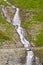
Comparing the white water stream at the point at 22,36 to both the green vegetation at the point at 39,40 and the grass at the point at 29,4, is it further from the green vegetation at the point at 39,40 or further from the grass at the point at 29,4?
the grass at the point at 29,4

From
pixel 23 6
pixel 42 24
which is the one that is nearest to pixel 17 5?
pixel 23 6

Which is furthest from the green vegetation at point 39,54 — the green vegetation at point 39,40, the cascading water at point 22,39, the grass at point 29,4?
the grass at point 29,4

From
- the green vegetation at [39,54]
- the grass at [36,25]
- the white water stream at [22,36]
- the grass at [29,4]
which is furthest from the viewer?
the grass at [29,4]

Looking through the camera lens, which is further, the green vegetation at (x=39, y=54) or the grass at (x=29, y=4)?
the grass at (x=29, y=4)

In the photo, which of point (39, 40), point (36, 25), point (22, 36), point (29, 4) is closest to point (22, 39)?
point (22, 36)

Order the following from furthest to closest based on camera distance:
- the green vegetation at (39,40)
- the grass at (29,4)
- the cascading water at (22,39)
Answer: the grass at (29,4) < the green vegetation at (39,40) < the cascading water at (22,39)

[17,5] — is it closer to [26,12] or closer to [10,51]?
[26,12]

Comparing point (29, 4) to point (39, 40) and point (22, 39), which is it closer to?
point (22, 39)

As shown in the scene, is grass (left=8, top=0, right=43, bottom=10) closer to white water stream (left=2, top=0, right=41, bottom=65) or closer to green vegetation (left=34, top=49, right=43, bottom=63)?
white water stream (left=2, top=0, right=41, bottom=65)

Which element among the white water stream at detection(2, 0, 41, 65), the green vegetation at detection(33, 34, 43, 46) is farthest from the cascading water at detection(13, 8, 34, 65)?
the green vegetation at detection(33, 34, 43, 46)
